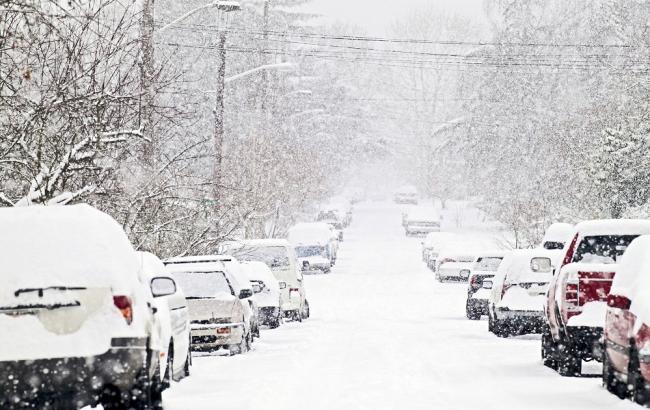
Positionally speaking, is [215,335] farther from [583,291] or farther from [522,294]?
Result: [522,294]

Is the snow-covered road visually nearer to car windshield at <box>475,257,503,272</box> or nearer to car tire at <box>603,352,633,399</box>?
car tire at <box>603,352,633,399</box>

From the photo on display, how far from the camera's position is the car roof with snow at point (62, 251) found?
1048 centimetres

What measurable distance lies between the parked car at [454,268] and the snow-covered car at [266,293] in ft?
69.3

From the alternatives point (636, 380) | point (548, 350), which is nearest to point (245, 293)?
point (548, 350)

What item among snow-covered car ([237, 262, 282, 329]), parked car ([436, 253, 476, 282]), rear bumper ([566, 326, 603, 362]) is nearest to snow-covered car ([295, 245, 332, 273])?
parked car ([436, 253, 476, 282])

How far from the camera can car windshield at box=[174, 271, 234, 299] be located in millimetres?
19469

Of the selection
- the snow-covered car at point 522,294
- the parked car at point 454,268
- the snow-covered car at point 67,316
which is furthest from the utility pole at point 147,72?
the parked car at point 454,268

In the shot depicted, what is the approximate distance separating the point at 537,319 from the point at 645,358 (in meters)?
11.3

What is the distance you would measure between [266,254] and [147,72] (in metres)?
8.66

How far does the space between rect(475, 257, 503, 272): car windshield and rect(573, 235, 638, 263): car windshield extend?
1462cm

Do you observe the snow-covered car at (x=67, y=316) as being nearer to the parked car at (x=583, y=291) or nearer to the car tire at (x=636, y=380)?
the car tire at (x=636, y=380)

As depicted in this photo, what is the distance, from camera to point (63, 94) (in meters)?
16.9

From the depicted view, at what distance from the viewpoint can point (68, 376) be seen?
1032 centimetres

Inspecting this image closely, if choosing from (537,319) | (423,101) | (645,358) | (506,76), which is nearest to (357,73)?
(423,101)
